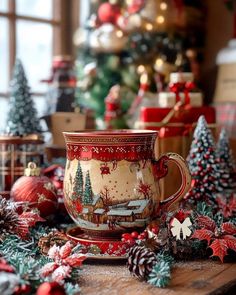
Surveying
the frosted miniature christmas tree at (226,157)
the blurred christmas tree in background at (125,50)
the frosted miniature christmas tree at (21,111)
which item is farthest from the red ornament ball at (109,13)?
the frosted miniature christmas tree at (226,157)

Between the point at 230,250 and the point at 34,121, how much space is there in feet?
1.56

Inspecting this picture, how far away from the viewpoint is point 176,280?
627 millimetres

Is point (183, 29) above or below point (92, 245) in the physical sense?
above

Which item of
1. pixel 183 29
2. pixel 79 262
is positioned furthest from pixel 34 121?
pixel 183 29

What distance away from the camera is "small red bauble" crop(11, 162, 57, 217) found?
80 cm

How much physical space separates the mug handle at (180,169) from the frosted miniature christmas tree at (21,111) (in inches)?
12.8

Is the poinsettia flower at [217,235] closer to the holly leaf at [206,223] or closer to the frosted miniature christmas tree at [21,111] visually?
the holly leaf at [206,223]

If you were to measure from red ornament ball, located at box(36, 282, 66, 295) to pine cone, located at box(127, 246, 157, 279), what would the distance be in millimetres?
105

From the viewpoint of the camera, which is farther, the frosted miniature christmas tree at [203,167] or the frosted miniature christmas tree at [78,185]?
the frosted miniature christmas tree at [203,167]

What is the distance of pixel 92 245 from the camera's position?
713mm

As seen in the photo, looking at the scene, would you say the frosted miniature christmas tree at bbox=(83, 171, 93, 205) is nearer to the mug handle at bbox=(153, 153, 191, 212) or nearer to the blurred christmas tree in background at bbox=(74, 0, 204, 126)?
the mug handle at bbox=(153, 153, 191, 212)

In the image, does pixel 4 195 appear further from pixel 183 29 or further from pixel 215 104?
pixel 183 29

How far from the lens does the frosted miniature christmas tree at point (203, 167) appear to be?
2.92ft

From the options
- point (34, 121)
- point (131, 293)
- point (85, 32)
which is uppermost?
point (85, 32)
